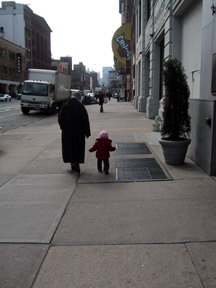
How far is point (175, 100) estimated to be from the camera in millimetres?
7059

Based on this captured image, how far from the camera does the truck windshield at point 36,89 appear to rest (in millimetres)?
23484

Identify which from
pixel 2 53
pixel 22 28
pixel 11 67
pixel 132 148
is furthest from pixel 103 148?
pixel 22 28

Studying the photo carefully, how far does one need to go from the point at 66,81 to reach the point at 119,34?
6914 mm

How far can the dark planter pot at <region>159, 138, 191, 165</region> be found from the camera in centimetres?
694

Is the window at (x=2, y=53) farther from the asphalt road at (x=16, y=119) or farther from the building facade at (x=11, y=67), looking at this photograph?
the asphalt road at (x=16, y=119)

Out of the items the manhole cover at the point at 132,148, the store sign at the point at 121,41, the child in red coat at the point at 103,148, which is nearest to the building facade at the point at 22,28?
the store sign at the point at 121,41

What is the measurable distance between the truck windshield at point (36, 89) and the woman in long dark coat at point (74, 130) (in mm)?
17290

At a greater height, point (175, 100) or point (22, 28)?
point (22, 28)

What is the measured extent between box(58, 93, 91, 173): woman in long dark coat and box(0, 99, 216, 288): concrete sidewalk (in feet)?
1.28

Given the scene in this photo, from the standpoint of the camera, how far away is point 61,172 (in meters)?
7.02

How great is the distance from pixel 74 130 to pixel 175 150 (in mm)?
2241

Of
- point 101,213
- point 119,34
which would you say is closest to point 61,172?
point 101,213

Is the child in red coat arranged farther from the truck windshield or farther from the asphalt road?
the truck windshield

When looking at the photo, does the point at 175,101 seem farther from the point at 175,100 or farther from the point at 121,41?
the point at 121,41
